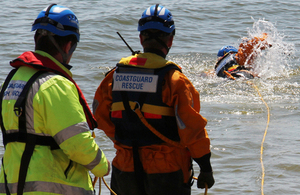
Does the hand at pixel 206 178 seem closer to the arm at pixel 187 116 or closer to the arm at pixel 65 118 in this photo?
the arm at pixel 187 116

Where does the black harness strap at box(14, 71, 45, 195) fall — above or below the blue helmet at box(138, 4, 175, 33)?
below

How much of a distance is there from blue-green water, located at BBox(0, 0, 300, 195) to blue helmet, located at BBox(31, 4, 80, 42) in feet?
8.72

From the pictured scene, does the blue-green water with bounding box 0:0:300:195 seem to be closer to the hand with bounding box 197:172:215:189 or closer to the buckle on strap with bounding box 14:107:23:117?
the hand with bounding box 197:172:215:189

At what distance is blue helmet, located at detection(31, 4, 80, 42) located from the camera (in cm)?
248

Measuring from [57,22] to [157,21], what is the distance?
75 centimetres

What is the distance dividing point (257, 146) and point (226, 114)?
5.31 ft

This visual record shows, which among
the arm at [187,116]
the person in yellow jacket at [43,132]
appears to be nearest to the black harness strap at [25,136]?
the person in yellow jacket at [43,132]

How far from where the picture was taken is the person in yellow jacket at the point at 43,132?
2283 mm

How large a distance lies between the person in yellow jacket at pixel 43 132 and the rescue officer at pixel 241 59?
291 inches

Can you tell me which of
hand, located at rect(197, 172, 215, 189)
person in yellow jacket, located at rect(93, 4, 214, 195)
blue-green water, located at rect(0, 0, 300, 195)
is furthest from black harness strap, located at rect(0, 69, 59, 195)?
blue-green water, located at rect(0, 0, 300, 195)

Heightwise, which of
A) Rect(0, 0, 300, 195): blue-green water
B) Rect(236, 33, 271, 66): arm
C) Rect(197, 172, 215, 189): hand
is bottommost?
Rect(0, 0, 300, 195): blue-green water

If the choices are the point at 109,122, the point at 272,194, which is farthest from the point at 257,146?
the point at 109,122

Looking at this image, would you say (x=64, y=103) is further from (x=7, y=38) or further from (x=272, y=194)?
(x=7, y=38)

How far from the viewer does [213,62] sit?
39.5 feet
